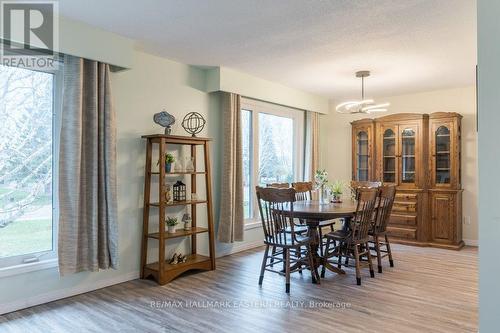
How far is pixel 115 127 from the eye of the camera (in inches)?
138

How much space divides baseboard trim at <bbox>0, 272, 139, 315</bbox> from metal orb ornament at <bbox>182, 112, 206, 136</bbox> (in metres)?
1.75

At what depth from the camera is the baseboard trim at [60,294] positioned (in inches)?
119

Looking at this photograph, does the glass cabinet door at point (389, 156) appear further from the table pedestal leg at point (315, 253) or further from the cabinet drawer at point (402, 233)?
the table pedestal leg at point (315, 253)

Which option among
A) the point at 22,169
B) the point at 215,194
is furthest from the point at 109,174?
the point at 215,194

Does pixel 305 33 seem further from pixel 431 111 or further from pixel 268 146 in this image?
pixel 431 111

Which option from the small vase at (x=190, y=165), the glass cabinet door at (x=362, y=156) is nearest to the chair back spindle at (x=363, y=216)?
the small vase at (x=190, y=165)

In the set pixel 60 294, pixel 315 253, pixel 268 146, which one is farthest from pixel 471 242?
pixel 60 294

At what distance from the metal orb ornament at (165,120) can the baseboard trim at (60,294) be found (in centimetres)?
160

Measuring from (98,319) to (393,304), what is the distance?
8.01ft

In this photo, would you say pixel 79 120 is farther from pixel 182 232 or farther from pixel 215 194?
pixel 215 194

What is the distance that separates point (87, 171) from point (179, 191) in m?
1.06

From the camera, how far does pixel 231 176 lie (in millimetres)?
4727

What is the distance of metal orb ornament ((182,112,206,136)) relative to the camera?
445 centimetres

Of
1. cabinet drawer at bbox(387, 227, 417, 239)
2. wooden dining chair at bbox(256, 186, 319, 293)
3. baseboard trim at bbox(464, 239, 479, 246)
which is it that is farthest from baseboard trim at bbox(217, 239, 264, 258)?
baseboard trim at bbox(464, 239, 479, 246)
